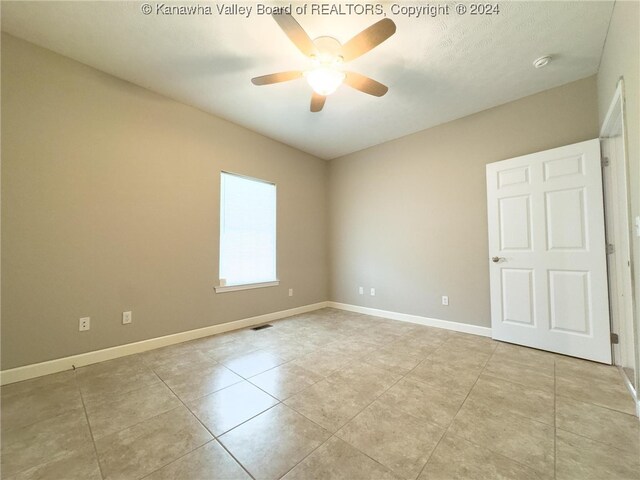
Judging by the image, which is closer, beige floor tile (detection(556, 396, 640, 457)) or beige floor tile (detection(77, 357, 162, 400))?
beige floor tile (detection(556, 396, 640, 457))

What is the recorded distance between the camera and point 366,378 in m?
2.04

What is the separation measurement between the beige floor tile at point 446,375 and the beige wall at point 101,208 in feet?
7.67

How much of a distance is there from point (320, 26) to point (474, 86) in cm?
177

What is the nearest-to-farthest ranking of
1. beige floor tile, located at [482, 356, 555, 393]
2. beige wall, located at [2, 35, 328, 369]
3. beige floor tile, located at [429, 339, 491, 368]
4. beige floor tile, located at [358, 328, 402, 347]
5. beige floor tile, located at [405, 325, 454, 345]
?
beige floor tile, located at [482, 356, 555, 393] → beige wall, located at [2, 35, 328, 369] → beige floor tile, located at [429, 339, 491, 368] → beige floor tile, located at [358, 328, 402, 347] → beige floor tile, located at [405, 325, 454, 345]

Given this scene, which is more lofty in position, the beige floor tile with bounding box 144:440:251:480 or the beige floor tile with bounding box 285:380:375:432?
the beige floor tile with bounding box 285:380:375:432

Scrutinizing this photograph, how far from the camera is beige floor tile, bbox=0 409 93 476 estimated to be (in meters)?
1.24

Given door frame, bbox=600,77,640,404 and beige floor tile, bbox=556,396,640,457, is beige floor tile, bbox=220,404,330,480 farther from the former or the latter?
door frame, bbox=600,77,640,404

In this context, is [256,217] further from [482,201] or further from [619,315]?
[619,315]

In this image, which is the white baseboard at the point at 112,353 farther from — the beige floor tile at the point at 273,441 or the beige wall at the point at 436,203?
the beige wall at the point at 436,203

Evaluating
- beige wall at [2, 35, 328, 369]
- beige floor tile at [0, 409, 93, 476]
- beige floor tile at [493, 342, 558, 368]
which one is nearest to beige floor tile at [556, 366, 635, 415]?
beige floor tile at [493, 342, 558, 368]

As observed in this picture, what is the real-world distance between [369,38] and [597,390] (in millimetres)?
2958

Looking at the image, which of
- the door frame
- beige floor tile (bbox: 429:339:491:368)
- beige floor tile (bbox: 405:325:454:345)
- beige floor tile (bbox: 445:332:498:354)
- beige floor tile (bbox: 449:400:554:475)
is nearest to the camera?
beige floor tile (bbox: 449:400:554:475)

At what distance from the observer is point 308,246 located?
14.5 feet

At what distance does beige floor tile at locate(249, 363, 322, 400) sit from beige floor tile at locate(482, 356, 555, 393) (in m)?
1.49
